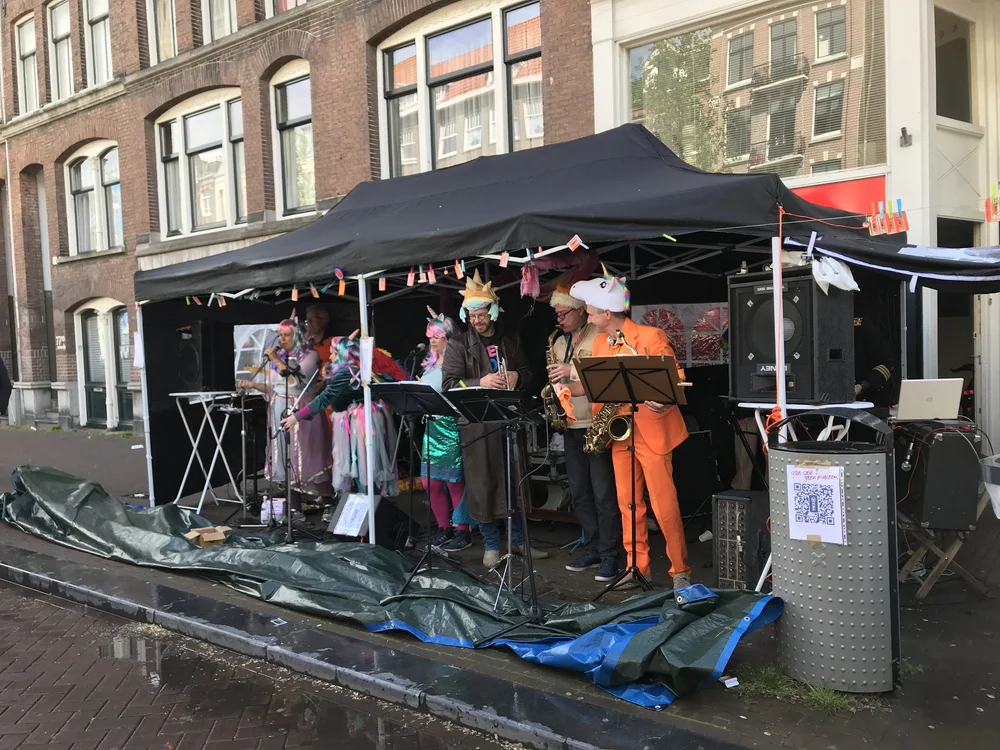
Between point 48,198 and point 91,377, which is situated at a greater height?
point 48,198

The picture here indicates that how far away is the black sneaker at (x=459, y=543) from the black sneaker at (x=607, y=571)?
1.38 metres

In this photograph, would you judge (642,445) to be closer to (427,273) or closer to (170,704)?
(427,273)

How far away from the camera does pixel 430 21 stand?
1167 centimetres

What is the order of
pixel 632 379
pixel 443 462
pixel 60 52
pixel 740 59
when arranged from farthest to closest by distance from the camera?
1. pixel 60 52
2. pixel 740 59
3. pixel 443 462
4. pixel 632 379

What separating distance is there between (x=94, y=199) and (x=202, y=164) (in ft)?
12.5

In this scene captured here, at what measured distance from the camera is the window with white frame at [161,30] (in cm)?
1517

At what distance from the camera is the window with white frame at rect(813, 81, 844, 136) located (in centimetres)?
820

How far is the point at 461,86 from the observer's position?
1159cm

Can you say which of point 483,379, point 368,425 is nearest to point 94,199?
point 368,425

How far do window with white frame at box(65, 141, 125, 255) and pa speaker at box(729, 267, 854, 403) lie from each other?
50.0ft

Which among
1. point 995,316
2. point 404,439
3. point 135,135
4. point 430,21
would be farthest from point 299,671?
point 135,135

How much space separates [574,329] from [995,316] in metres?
4.89

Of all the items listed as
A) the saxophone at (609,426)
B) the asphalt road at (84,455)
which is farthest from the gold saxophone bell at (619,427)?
the asphalt road at (84,455)

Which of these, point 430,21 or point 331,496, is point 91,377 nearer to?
point 430,21
